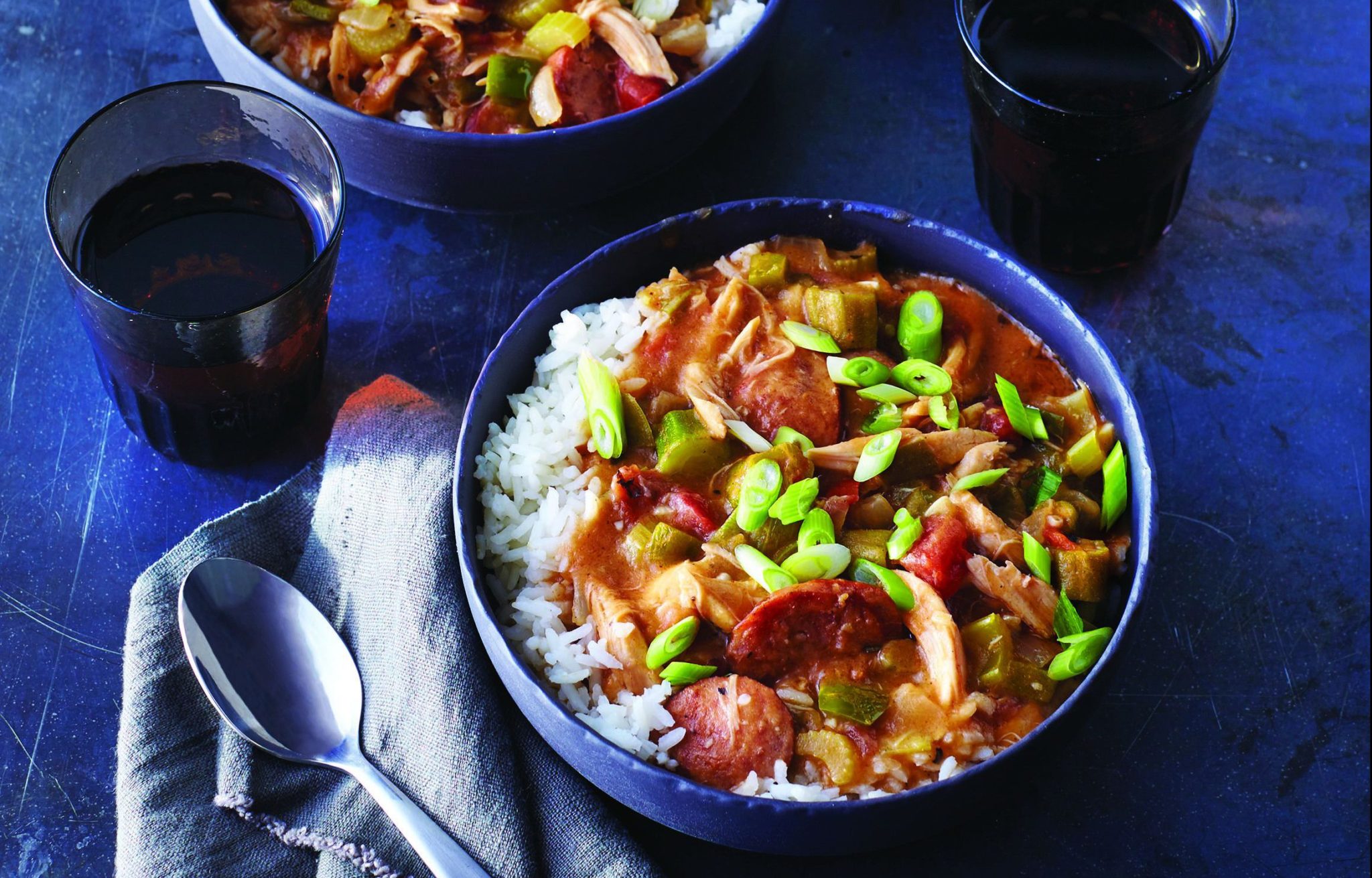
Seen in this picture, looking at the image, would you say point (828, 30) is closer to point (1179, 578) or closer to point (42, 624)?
point (1179, 578)

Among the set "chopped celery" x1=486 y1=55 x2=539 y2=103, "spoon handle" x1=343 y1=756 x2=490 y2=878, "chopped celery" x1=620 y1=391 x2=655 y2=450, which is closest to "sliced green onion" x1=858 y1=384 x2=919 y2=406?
"chopped celery" x1=620 y1=391 x2=655 y2=450

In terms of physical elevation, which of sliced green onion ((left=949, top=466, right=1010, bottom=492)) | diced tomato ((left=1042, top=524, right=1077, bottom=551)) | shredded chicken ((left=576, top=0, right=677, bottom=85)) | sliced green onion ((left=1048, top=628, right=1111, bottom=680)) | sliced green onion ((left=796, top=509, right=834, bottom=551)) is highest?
shredded chicken ((left=576, top=0, right=677, bottom=85))

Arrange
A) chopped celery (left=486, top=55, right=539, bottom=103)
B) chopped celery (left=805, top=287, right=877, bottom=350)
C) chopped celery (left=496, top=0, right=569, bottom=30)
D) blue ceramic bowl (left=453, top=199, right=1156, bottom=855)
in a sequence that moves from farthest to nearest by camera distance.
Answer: chopped celery (left=496, top=0, right=569, bottom=30), chopped celery (left=486, top=55, right=539, bottom=103), chopped celery (left=805, top=287, right=877, bottom=350), blue ceramic bowl (left=453, top=199, right=1156, bottom=855)

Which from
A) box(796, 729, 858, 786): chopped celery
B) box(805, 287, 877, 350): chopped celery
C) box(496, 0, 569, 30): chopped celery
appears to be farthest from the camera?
box(496, 0, 569, 30): chopped celery

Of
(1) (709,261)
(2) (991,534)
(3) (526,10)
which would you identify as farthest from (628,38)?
(2) (991,534)

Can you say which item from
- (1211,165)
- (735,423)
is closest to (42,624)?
(735,423)

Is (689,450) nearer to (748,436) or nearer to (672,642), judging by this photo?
(748,436)

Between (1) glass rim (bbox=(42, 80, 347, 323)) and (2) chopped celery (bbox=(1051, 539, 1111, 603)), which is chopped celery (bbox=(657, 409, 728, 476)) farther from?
(1) glass rim (bbox=(42, 80, 347, 323))
